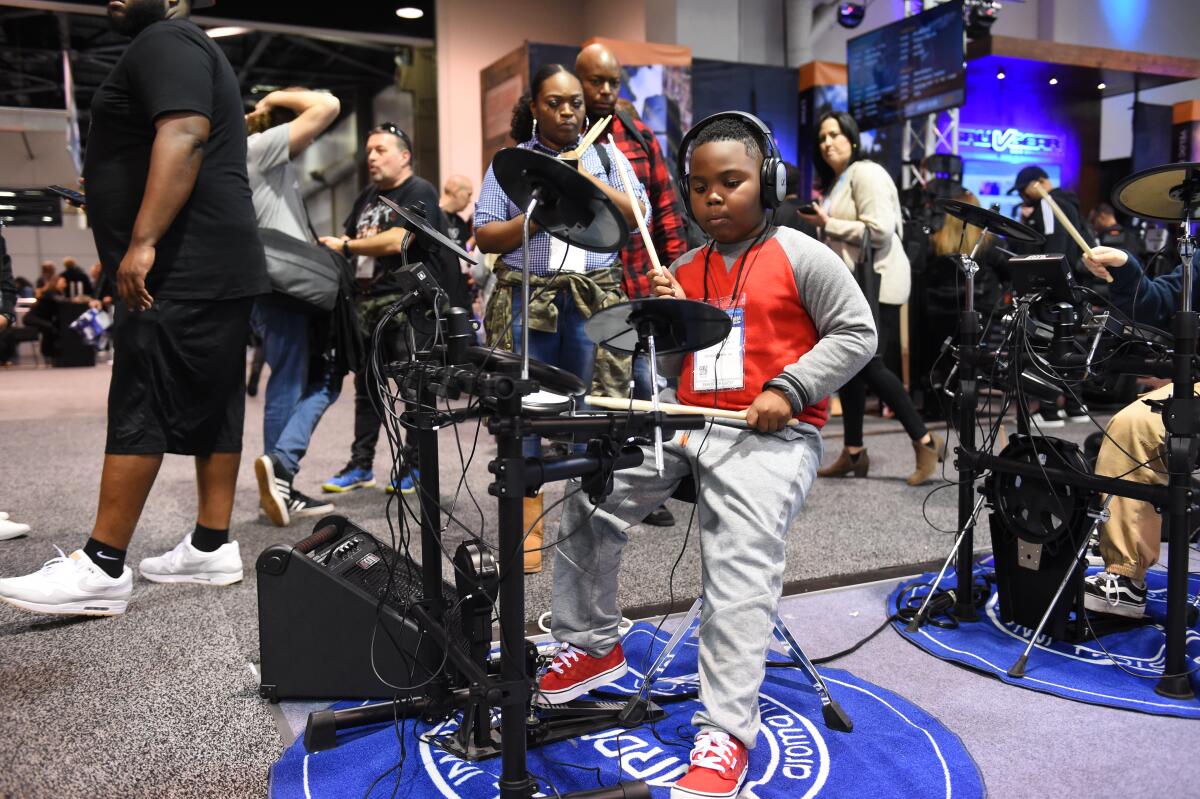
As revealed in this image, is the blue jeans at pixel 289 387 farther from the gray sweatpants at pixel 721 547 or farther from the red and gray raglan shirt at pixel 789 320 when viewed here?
the red and gray raglan shirt at pixel 789 320

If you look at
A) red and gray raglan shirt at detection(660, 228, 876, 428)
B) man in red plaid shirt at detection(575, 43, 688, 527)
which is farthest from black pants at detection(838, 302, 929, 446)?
red and gray raglan shirt at detection(660, 228, 876, 428)

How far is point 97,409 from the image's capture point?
23.9ft

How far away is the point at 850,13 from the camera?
322 inches

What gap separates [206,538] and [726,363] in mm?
1712

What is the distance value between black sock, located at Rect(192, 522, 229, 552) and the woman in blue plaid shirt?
0.91 metres

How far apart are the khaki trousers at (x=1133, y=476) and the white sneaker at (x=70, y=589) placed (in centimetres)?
258

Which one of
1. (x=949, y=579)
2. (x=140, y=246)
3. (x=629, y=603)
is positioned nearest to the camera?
(x=140, y=246)

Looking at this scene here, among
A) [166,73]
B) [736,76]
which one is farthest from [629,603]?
[736,76]

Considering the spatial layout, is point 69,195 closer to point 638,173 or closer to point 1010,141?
point 638,173

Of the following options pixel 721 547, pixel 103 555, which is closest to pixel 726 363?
pixel 721 547

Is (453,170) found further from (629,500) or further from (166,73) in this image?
(629,500)

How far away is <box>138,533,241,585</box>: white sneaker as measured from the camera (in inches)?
107

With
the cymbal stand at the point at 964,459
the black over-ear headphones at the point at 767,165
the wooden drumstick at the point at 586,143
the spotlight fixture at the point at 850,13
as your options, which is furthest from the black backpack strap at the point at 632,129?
the spotlight fixture at the point at 850,13

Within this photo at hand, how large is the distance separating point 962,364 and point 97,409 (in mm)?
6886
